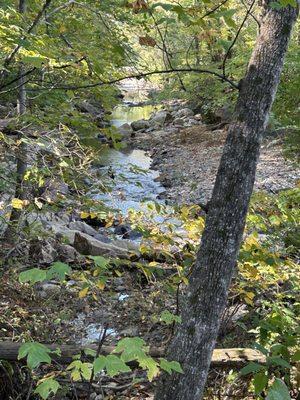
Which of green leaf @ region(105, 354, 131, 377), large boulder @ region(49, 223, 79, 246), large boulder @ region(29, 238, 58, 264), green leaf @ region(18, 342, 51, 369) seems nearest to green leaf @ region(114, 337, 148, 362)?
green leaf @ region(105, 354, 131, 377)

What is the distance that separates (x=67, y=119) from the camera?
15.7ft

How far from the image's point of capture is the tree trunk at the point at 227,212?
107 inches

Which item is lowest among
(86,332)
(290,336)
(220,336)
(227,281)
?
(86,332)

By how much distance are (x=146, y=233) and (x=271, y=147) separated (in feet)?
47.2

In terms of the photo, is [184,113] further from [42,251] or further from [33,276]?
[33,276]

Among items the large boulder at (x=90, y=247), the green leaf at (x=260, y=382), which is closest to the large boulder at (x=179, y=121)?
the large boulder at (x=90, y=247)

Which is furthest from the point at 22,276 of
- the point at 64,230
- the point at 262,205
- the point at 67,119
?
the point at 64,230

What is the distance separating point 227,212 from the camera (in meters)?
2.76

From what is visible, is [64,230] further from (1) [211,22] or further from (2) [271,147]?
(2) [271,147]

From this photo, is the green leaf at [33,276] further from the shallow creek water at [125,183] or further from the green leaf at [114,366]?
the shallow creek water at [125,183]

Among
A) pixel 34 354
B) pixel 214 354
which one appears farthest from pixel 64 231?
pixel 34 354

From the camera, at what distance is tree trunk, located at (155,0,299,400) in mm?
2717

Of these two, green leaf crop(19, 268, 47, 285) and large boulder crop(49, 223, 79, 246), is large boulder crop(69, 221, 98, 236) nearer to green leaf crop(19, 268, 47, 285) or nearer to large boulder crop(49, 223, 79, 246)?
large boulder crop(49, 223, 79, 246)

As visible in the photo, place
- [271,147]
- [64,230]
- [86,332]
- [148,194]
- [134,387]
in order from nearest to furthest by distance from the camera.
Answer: [134,387] < [86,332] < [64,230] < [148,194] < [271,147]
